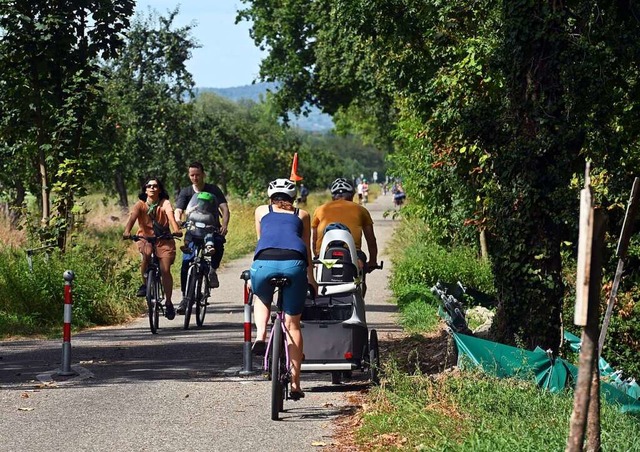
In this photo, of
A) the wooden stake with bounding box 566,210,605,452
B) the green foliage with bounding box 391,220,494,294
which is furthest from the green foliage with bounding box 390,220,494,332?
the wooden stake with bounding box 566,210,605,452

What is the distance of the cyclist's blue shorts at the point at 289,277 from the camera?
367 inches

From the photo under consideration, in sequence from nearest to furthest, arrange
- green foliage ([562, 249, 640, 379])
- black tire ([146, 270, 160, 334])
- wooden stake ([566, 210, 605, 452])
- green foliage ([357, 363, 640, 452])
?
wooden stake ([566, 210, 605, 452]) < green foliage ([357, 363, 640, 452]) < green foliage ([562, 249, 640, 379]) < black tire ([146, 270, 160, 334])

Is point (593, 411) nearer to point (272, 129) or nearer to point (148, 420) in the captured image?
point (148, 420)

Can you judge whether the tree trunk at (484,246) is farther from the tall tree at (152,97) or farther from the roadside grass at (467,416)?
the tall tree at (152,97)

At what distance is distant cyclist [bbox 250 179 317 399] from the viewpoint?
368 inches

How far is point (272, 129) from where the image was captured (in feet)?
306

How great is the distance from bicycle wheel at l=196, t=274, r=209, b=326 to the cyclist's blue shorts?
6712 mm

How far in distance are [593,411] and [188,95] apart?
40.5 metres

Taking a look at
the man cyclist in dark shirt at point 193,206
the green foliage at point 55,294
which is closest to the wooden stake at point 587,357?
the man cyclist in dark shirt at point 193,206

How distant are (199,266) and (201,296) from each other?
0.39 metres

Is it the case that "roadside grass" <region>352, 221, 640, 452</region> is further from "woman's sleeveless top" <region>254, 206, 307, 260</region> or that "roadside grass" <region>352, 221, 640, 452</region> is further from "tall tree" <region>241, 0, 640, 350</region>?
"woman's sleeveless top" <region>254, 206, 307, 260</region>

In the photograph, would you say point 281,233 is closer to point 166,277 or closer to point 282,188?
point 282,188

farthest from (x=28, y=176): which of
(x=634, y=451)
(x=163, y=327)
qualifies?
(x=634, y=451)

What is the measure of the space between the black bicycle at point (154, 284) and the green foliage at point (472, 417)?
592 centimetres
